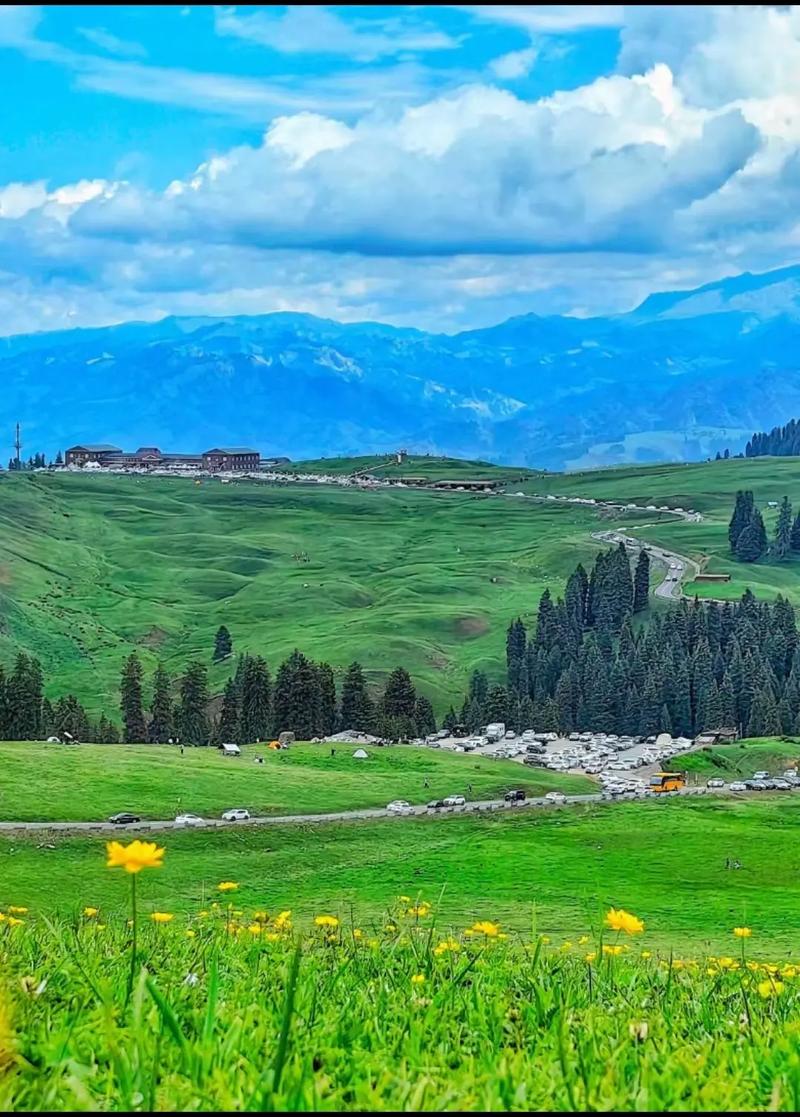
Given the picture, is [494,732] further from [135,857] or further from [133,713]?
[135,857]

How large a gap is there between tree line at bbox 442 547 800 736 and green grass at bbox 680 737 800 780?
20.5m

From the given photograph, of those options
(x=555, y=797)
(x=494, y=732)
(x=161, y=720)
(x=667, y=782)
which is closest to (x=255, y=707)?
(x=161, y=720)

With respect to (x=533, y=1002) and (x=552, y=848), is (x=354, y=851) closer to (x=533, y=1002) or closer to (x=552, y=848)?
(x=552, y=848)

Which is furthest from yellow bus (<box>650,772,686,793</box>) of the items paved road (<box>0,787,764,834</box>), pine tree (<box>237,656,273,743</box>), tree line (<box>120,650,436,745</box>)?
pine tree (<box>237,656,273,743</box>)

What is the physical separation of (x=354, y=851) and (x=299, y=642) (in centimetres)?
12138

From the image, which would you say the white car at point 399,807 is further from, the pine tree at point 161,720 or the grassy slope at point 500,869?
the pine tree at point 161,720

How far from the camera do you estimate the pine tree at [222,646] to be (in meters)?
182

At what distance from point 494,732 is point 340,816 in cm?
6344

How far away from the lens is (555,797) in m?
79.6

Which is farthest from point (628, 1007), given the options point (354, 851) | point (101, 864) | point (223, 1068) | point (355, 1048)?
point (354, 851)

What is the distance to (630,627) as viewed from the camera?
17562cm

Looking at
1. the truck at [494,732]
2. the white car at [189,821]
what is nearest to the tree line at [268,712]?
the truck at [494,732]

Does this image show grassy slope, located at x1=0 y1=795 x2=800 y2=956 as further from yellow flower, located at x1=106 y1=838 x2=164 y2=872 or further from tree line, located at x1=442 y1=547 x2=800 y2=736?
tree line, located at x1=442 y1=547 x2=800 y2=736

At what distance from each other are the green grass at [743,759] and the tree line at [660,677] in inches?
805
